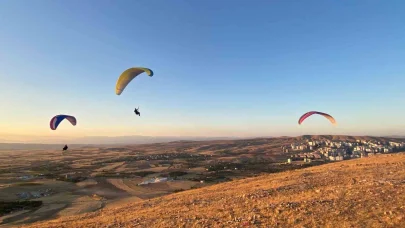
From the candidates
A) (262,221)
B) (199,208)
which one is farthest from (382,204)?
(199,208)

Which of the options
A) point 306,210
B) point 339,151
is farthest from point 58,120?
point 339,151

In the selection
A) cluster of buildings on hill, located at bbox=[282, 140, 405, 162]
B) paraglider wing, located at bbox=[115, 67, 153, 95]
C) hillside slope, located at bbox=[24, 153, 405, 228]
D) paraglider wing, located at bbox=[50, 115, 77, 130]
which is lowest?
cluster of buildings on hill, located at bbox=[282, 140, 405, 162]

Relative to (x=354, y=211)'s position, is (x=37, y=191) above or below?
below

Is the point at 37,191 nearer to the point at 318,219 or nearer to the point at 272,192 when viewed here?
the point at 272,192

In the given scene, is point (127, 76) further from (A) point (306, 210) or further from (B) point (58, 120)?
(A) point (306, 210)

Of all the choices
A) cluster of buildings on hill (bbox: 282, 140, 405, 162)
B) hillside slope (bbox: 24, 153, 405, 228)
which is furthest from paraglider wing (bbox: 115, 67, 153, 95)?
cluster of buildings on hill (bbox: 282, 140, 405, 162)

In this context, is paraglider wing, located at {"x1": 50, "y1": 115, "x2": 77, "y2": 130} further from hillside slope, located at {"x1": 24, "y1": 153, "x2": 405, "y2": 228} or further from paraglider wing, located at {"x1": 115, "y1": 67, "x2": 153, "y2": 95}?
hillside slope, located at {"x1": 24, "y1": 153, "x2": 405, "y2": 228}

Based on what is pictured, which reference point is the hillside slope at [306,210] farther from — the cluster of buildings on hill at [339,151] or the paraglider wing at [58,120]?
the cluster of buildings on hill at [339,151]

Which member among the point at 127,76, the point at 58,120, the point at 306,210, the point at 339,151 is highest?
the point at 127,76
